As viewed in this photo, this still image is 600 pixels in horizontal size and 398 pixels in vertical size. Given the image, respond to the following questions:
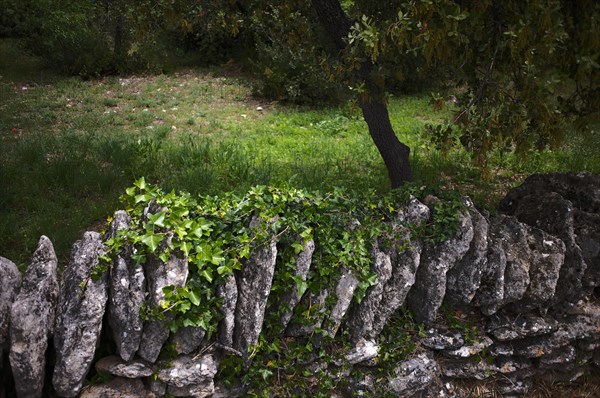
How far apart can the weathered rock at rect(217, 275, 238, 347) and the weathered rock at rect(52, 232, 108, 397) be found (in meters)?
0.69

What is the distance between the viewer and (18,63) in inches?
538

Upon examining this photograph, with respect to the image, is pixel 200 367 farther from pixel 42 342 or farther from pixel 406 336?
pixel 406 336

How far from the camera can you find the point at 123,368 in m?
3.32

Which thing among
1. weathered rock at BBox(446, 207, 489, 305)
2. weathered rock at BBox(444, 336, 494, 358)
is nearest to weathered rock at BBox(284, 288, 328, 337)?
weathered rock at BBox(446, 207, 489, 305)

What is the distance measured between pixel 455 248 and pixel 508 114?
1313 mm

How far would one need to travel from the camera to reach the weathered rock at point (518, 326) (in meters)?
4.11

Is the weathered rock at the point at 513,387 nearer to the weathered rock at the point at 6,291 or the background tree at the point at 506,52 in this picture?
the background tree at the point at 506,52

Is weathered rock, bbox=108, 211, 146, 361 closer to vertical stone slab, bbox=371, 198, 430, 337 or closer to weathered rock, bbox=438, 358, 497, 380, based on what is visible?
vertical stone slab, bbox=371, 198, 430, 337

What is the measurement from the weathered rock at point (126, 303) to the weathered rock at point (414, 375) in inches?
70.0

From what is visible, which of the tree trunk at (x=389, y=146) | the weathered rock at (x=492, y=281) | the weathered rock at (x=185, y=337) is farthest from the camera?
the tree trunk at (x=389, y=146)

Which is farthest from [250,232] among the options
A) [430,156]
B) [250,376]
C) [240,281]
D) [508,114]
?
[430,156]

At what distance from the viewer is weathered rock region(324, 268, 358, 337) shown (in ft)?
12.3

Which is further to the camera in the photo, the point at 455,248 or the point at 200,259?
the point at 455,248

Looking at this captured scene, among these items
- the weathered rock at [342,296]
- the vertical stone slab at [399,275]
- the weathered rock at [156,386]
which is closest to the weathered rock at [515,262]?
the vertical stone slab at [399,275]
